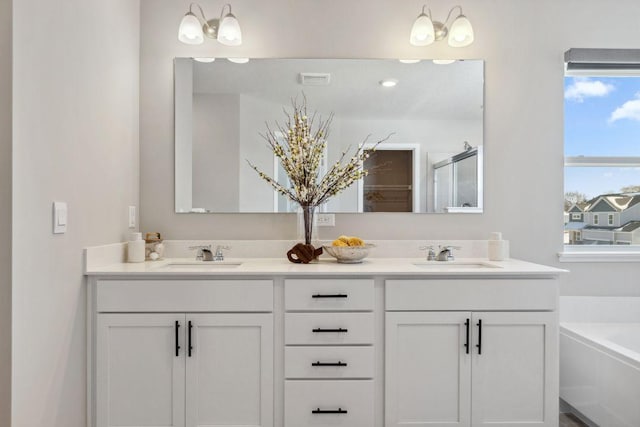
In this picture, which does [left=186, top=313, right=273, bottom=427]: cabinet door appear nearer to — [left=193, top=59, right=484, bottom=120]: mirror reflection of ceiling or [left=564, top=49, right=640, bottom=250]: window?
[left=193, top=59, right=484, bottom=120]: mirror reflection of ceiling

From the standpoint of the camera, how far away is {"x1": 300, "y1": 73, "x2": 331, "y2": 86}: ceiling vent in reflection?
2.31m

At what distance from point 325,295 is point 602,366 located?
1.33 m

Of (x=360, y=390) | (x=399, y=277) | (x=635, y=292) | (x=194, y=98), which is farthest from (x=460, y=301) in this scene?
(x=194, y=98)

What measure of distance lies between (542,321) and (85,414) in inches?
78.2

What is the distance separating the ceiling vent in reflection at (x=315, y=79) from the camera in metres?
2.31

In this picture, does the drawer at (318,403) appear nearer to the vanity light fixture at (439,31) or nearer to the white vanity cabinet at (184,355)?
the white vanity cabinet at (184,355)

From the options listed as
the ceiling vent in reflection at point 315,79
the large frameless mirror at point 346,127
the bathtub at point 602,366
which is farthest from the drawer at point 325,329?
the ceiling vent in reflection at point 315,79

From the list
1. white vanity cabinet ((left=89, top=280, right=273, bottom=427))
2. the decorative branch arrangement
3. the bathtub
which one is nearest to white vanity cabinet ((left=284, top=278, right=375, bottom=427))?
white vanity cabinet ((left=89, top=280, right=273, bottom=427))

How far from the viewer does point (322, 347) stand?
68.7 inches

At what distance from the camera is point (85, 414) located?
67.6 inches

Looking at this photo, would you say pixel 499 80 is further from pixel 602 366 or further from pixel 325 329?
pixel 325 329

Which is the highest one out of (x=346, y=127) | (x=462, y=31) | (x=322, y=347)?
(x=462, y=31)

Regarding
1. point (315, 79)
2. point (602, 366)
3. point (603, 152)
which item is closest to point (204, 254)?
point (315, 79)

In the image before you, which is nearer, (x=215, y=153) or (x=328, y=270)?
(x=328, y=270)
